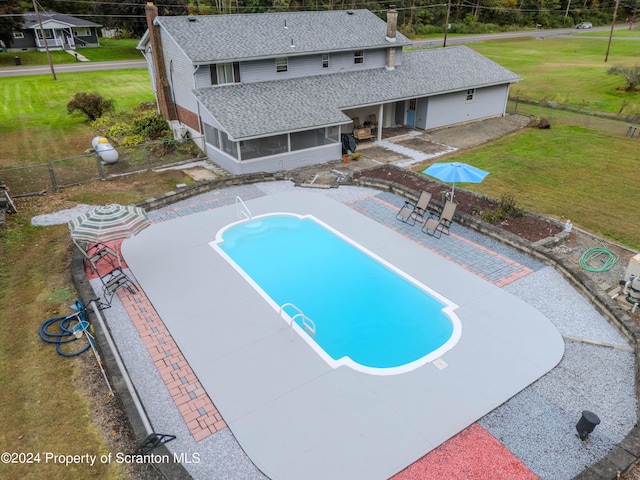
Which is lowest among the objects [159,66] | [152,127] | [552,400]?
[552,400]

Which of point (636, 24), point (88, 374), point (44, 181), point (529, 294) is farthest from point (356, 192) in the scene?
point (636, 24)

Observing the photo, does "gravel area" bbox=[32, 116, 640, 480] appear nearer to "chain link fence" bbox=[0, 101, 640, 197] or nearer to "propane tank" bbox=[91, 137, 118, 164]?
"chain link fence" bbox=[0, 101, 640, 197]

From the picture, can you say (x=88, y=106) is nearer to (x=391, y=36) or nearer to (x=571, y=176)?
(x=391, y=36)

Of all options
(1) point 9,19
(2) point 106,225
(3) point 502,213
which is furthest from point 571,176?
(1) point 9,19

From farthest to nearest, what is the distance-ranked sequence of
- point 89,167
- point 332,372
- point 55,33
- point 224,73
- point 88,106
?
point 55,33, point 88,106, point 224,73, point 89,167, point 332,372

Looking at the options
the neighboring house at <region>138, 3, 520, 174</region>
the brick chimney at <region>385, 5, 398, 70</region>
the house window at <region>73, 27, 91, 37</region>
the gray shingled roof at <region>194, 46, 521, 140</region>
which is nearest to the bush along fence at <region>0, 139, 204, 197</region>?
the neighboring house at <region>138, 3, 520, 174</region>

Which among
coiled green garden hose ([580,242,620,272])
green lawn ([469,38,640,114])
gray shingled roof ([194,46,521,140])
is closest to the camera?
coiled green garden hose ([580,242,620,272])

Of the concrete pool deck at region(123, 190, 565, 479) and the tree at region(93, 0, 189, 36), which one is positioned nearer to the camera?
the concrete pool deck at region(123, 190, 565, 479)
